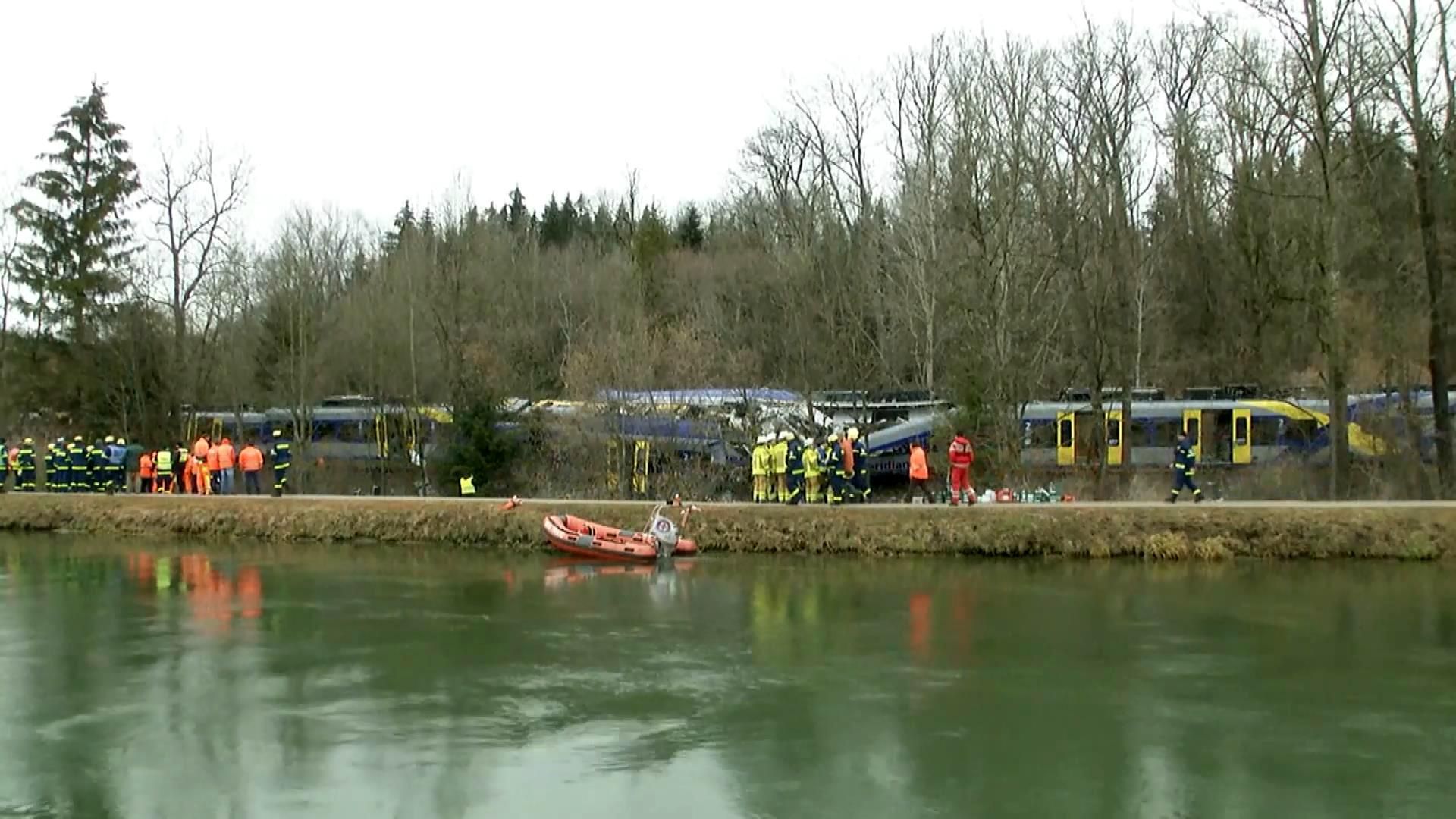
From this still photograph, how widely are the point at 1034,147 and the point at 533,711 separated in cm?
2483

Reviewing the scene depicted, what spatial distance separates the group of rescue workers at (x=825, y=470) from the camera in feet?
78.4

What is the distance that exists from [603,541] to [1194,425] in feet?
52.7

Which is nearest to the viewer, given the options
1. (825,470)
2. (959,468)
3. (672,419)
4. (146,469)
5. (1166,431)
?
(959,468)

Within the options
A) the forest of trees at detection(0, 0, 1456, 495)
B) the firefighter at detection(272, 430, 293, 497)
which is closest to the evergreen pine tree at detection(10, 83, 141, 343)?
the forest of trees at detection(0, 0, 1456, 495)

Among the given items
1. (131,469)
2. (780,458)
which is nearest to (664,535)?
(780,458)

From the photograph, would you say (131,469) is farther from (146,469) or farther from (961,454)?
(961,454)

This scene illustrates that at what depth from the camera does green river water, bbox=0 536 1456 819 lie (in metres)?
9.12

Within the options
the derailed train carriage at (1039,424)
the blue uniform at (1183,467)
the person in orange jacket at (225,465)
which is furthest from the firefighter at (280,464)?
the blue uniform at (1183,467)

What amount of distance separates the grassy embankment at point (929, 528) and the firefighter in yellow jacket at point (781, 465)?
4.74 feet

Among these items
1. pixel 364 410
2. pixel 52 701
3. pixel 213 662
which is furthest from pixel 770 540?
pixel 364 410

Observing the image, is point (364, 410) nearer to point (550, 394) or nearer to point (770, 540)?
point (550, 394)

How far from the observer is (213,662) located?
543 inches

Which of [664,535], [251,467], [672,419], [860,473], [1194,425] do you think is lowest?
[664,535]

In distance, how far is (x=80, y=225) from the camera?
4034cm
